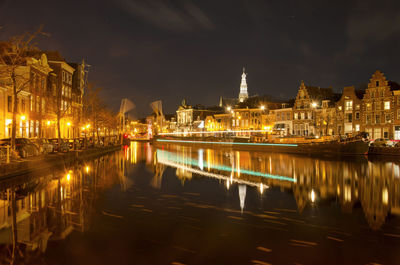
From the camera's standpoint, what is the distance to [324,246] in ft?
28.5

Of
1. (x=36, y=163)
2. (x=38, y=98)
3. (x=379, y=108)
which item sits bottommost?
(x=36, y=163)

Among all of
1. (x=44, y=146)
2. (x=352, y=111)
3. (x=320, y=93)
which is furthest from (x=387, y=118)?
(x=44, y=146)

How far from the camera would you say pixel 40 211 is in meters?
11.9

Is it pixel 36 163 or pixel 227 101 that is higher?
pixel 227 101

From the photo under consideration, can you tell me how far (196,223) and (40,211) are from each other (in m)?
5.99

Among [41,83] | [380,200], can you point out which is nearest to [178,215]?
[380,200]

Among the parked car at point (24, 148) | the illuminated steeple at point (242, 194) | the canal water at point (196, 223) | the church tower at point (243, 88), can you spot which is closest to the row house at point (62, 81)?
the parked car at point (24, 148)

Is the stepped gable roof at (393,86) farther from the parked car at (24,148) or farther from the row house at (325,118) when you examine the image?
the parked car at (24,148)

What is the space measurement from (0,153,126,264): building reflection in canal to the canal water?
32 millimetres

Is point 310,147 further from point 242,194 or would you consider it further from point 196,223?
point 196,223

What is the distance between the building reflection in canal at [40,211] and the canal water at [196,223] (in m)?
0.03

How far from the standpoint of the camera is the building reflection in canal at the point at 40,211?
8578 millimetres

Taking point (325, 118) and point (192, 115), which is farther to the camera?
point (192, 115)

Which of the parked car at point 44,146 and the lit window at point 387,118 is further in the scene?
the lit window at point 387,118
